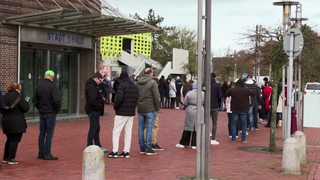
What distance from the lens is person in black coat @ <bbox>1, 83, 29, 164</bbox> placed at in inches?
384

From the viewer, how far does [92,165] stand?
6.62 m

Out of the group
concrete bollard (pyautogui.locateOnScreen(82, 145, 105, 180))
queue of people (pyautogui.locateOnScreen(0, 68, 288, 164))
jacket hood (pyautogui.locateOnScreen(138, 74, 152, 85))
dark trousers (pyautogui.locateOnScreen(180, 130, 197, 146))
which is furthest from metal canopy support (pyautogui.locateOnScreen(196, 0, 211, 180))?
dark trousers (pyautogui.locateOnScreen(180, 130, 197, 146))

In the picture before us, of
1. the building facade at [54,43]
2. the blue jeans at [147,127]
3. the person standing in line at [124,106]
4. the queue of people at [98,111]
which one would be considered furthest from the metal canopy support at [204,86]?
the building facade at [54,43]

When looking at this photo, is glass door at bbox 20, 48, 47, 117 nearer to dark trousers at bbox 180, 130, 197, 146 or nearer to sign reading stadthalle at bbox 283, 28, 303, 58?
dark trousers at bbox 180, 130, 197, 146

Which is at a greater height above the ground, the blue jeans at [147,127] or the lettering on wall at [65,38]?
the lettering on wall at [65,38]

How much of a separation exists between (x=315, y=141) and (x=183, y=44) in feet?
174

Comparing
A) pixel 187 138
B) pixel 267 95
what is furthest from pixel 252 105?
pixel 187 138

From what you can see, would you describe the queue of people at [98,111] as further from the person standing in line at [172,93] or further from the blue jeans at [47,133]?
the person standing in line at [172,93]

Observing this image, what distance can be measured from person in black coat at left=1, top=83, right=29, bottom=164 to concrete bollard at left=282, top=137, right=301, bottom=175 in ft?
16.2

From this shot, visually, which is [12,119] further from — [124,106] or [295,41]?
[295,41]

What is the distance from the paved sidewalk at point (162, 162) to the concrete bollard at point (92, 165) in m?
1.95

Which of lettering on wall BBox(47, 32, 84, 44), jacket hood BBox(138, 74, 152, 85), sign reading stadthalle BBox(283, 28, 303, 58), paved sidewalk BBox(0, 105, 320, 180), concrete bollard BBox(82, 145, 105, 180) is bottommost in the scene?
paved sidewalk BBox(0, 105, 320, 180)

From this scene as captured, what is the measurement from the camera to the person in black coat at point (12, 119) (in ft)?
32.0

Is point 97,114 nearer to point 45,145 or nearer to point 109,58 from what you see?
point 45,145
